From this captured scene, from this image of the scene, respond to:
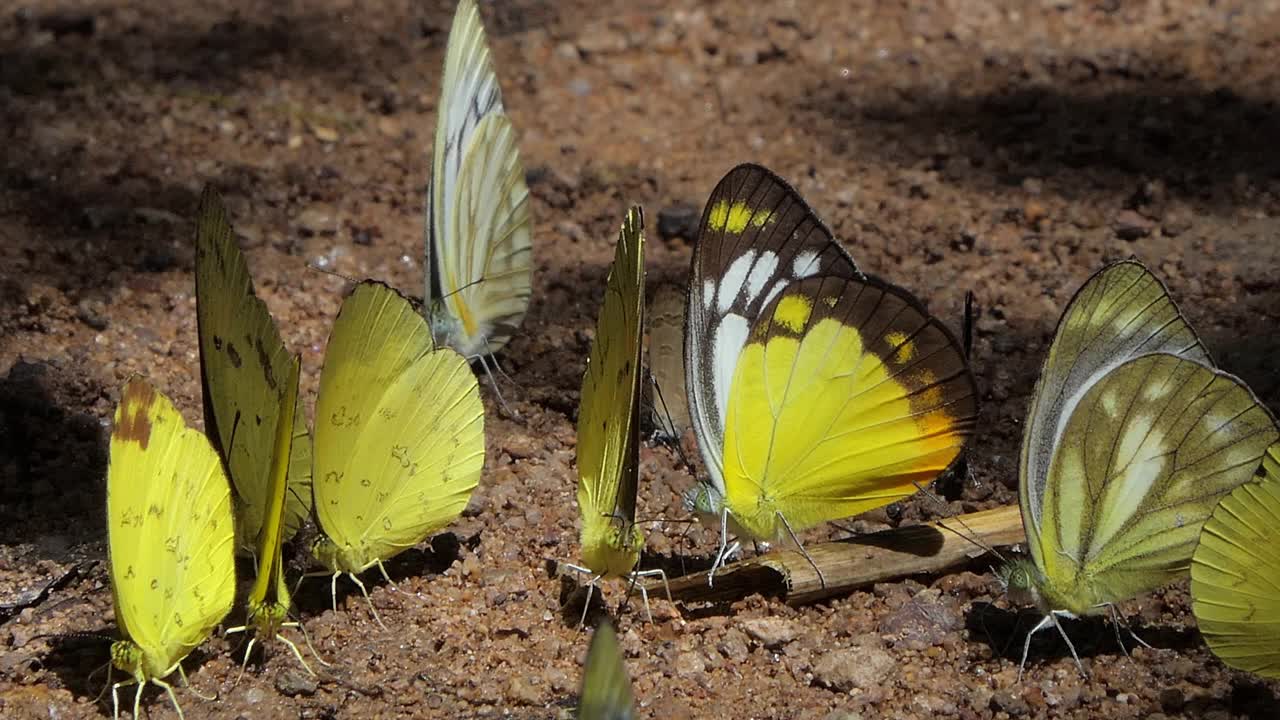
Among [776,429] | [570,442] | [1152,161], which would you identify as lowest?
[570,442]

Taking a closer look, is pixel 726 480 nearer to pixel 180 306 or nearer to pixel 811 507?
pixel 811 507

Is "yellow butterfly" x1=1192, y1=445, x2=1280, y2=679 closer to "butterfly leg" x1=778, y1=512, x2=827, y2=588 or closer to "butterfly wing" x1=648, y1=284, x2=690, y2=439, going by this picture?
"butterfly leg" x1=778, y1=512, x2=827, y2=588

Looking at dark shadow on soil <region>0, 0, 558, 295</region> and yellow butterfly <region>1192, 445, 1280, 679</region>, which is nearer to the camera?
yellow butterfly <region>1192, 445, 1280, 679</region>

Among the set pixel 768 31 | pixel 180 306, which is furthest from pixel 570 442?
pixel 768 31

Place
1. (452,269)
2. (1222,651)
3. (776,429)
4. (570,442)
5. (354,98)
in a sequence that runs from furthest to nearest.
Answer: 1. (354,98)
2. (452,269)
3. (570,442)
4. (776,429)
5. (1222,651)

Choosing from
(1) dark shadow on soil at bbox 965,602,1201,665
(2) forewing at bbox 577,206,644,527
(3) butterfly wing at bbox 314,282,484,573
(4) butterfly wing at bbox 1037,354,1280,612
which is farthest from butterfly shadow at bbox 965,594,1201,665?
(3) butterfly wing at bbox 314,282,484,573

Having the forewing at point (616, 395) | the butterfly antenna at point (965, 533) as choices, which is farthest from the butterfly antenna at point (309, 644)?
the butterfly antenna at point (965, 533)
